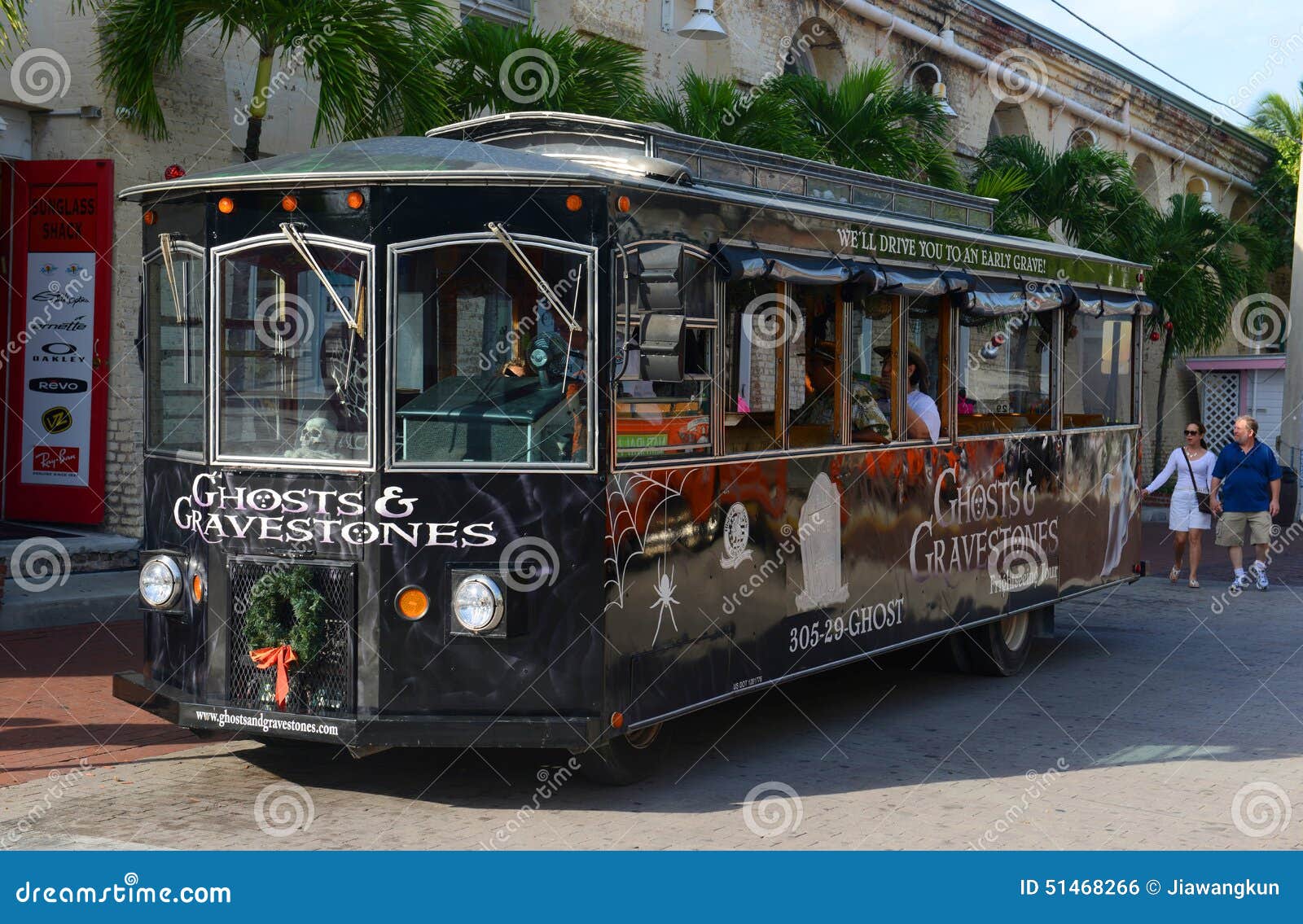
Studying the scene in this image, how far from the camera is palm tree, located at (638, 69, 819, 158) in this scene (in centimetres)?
1479

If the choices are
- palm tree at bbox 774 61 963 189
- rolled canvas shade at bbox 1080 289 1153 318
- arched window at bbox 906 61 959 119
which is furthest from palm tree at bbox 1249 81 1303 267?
rolled canvas shade at bbox 1080 289 1153 318

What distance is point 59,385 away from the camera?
13797mm

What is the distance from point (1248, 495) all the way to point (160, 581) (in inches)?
466

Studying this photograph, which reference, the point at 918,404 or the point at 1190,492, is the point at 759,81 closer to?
the point at 1190,492

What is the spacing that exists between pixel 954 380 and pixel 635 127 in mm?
2913

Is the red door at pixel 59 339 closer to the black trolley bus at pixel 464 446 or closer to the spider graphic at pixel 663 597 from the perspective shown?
the black trolley bus at pixel 464 446

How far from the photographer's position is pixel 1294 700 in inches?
379

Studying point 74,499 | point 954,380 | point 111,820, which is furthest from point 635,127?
point 74,499
